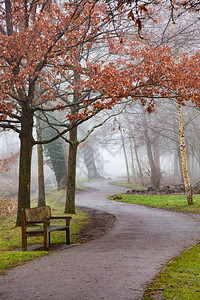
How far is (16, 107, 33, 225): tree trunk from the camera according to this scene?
1119cm

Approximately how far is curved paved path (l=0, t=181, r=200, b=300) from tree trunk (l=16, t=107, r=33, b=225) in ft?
10.8

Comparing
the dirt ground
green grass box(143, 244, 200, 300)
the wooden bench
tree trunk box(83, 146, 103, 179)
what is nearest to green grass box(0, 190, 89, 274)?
the dirt ground

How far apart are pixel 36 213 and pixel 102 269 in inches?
136

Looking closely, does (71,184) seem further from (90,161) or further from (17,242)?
(90,161)

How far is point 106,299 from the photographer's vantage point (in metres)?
3.92

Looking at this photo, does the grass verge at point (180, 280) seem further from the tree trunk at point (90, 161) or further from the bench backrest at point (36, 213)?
the tree trunk at point (90, 161)

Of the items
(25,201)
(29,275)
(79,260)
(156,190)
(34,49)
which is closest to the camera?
(29,275)

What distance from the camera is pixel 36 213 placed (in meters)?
8.31

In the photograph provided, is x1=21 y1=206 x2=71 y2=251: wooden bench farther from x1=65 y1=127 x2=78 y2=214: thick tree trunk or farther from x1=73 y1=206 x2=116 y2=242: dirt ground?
x1=65 y1=127 x2=78 y2=214: thick tree trunk

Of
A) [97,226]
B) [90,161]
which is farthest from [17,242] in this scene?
[90,161]

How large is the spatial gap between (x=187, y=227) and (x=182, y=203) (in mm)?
6596

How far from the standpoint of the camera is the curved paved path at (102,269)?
4.22 meters

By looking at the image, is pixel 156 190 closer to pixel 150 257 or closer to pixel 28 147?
pixel 28 147

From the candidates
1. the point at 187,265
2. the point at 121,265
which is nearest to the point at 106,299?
the point at 121,265
